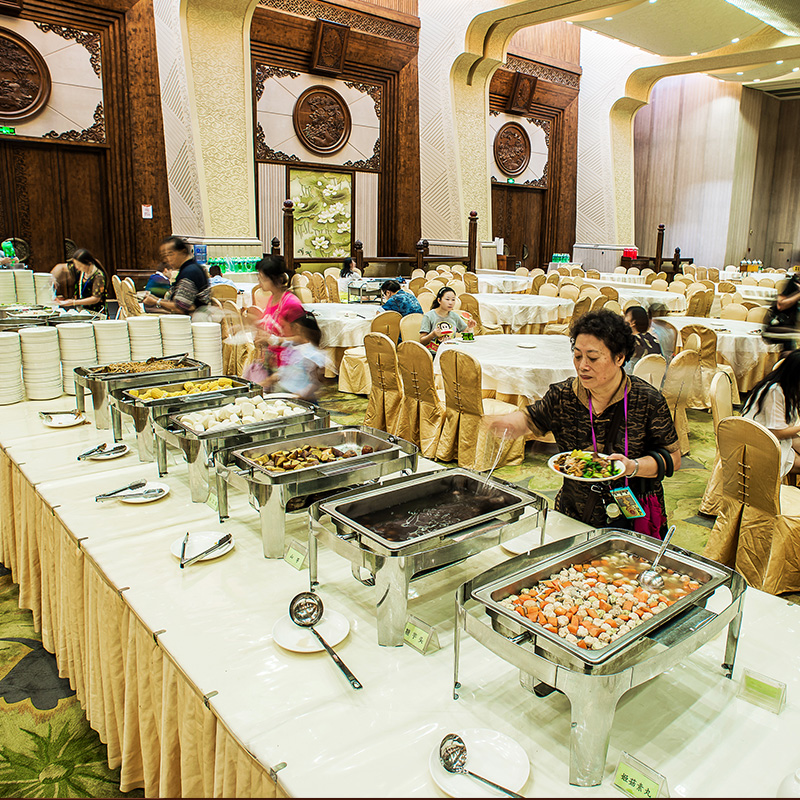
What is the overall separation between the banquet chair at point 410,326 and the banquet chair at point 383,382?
32.6 inches

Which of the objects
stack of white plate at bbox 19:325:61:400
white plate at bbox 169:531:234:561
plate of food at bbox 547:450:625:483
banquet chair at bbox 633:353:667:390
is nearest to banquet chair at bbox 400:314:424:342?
banquet chair at bbox 633:353:667:390

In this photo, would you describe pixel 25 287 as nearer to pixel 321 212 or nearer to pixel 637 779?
pixel 321 212

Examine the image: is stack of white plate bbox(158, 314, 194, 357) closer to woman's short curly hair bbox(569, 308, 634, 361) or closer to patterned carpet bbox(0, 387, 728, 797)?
patterned carpet bbox(0, 387, 728, 797)

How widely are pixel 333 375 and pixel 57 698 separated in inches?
179

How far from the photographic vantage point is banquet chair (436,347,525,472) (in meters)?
3.94

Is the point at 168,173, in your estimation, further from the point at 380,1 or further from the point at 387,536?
the point at 387,536

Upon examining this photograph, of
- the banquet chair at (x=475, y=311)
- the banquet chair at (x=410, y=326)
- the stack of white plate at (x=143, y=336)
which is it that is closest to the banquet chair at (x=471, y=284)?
the banquet chair at (x=475, y=311)

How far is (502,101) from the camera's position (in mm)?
13336

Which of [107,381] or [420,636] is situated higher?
[107,381]

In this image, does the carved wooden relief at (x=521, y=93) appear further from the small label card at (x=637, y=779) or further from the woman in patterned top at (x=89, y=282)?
the small label card at (x=637, y=779)

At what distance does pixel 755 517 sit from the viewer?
259cm

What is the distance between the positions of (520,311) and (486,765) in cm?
674

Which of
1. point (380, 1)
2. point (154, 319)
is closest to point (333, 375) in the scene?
point (154, 319)

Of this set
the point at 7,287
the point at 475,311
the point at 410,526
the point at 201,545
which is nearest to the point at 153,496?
the point at 201,545
